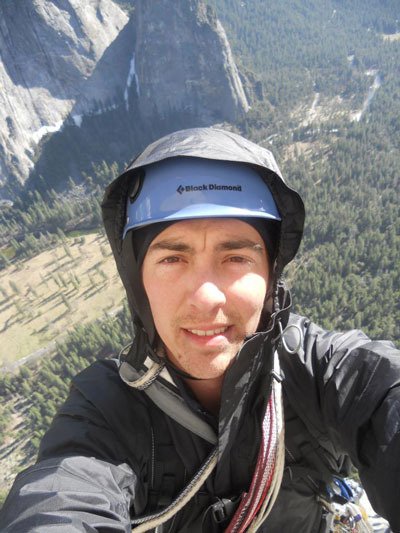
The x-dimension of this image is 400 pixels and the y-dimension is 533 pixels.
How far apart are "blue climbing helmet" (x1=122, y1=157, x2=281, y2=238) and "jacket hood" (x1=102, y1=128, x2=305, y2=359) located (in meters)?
0.12

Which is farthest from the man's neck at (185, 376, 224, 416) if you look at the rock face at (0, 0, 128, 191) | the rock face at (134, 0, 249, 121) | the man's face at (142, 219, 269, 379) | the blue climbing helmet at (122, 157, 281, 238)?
the rock face at (134, 0, 249, 121)

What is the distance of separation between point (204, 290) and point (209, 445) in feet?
4.84

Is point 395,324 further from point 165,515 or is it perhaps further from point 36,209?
point 36,209

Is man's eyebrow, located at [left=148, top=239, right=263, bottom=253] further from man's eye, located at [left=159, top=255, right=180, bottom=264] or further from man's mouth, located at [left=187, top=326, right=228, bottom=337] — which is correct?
man's mouth, located at [left=187, top=326, right=228, bottom=337]

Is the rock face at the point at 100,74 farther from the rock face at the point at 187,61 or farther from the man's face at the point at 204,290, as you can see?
the man's face at the point at 204,290

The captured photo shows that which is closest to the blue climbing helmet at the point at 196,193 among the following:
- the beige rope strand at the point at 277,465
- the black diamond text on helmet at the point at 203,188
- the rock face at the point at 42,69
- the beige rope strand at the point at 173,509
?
the black diamond text on helmet at the point at 203,188

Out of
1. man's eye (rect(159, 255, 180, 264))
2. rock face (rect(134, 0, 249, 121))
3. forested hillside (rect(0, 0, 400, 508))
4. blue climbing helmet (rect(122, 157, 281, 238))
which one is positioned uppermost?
rock face (rect(134, 0, 249, 121))

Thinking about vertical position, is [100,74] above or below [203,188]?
above

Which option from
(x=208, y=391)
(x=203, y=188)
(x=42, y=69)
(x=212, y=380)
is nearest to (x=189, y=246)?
(x=203, y=188)

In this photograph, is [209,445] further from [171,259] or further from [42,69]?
[42,69]

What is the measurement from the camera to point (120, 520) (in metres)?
2.61

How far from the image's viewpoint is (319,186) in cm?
8762

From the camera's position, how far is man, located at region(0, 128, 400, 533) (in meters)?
2.97

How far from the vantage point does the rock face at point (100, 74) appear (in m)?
112
